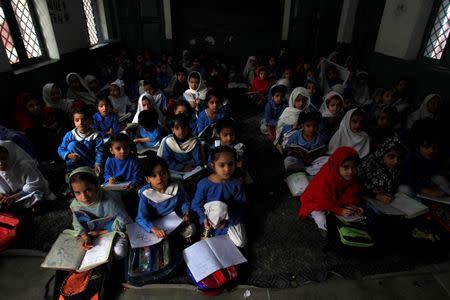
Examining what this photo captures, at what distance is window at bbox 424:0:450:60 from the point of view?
4004 mm

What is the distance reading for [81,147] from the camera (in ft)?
9.45

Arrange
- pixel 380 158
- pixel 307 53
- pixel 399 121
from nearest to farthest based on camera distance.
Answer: pixel 380 158 → pixel 399 121 → pixel 307 53

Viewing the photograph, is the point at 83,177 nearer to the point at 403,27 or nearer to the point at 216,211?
the point at 216,211

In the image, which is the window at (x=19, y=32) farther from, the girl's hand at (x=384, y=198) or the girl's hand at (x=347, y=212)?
the girl's hand at (x=384, y=198)

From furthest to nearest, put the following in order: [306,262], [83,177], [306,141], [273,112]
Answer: [273,112] → [306,141] → [306,262] → [83,177]

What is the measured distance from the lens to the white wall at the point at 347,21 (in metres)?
6.55

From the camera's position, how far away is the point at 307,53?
749cm

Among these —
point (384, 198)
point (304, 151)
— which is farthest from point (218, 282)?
point (304, 151)

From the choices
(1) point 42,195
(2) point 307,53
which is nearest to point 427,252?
(1) point 42,195

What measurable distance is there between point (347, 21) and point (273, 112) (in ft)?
13.9

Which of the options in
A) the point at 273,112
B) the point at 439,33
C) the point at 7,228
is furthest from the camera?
the point at 273,112

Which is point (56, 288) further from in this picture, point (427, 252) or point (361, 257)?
point (427, 252)

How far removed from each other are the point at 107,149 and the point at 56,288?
1.52 metres

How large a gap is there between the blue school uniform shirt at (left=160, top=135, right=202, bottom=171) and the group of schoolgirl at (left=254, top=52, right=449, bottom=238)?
3.46 feet
